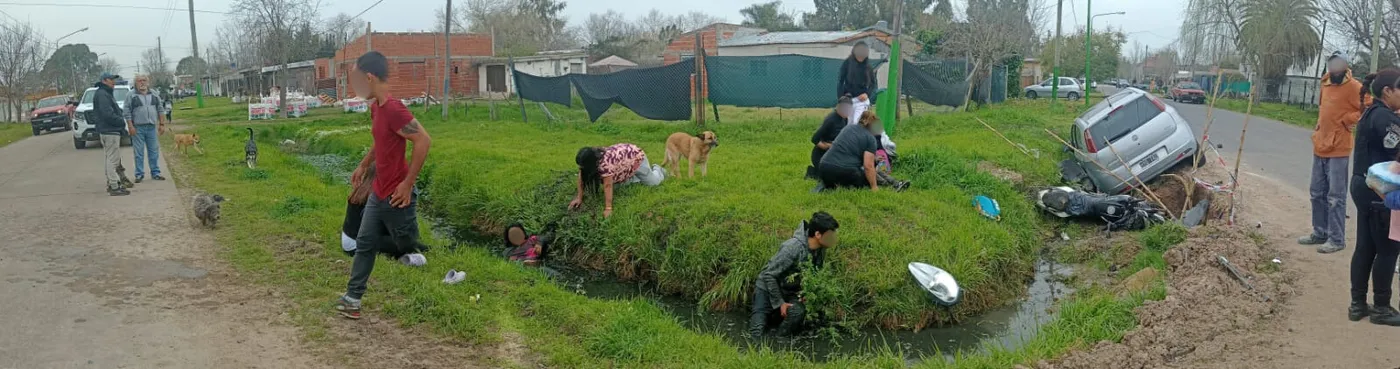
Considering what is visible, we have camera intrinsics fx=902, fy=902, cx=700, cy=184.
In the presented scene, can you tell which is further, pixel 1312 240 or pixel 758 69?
pixel 758 69

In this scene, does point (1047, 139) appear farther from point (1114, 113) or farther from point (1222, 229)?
point (1222, 229)

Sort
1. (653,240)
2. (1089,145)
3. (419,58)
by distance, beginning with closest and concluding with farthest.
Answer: (653,240)
(1089,145)
(419,58)

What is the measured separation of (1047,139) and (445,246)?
34.8 ft

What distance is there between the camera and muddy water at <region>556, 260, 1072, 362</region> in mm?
5996

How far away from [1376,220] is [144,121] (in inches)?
474

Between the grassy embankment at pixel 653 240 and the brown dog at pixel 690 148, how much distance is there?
262 mm

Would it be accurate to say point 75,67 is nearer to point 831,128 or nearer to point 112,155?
point 112,155

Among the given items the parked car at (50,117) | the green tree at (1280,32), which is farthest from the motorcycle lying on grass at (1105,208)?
the green tree at (1280,32)

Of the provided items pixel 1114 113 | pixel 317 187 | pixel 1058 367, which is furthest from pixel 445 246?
pixel 1114 113

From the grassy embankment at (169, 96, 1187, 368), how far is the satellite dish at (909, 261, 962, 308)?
0.41 ft

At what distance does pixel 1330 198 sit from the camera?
6781mm

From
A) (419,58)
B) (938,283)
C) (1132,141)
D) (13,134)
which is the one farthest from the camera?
(419,58)

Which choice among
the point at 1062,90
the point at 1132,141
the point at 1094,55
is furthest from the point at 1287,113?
the point at 1094,55

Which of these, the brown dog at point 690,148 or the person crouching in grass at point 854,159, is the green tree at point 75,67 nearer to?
the brown dog at point 690,148
